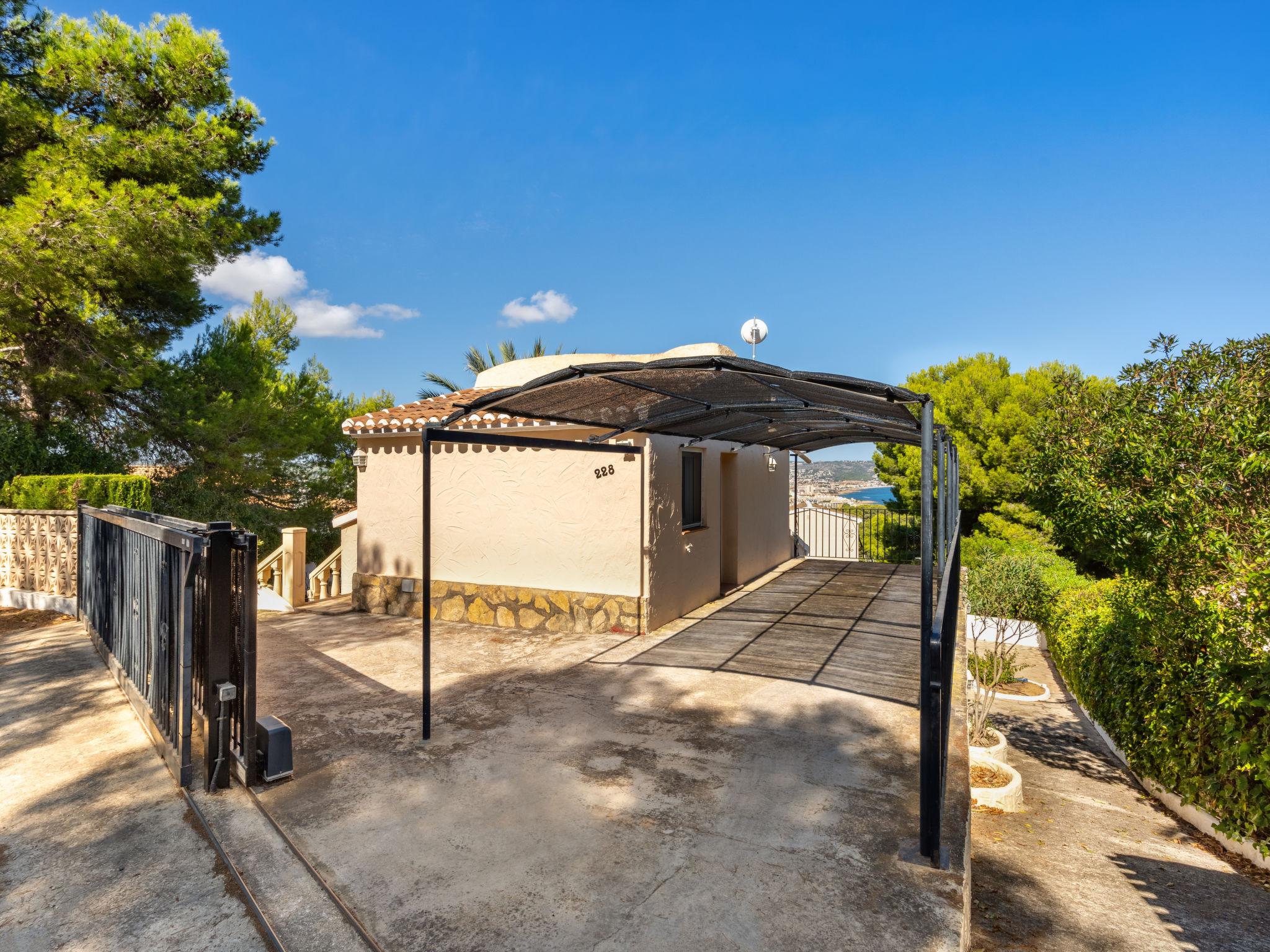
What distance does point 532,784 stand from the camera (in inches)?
151

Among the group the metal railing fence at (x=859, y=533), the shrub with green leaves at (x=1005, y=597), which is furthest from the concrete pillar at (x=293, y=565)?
the metal railing fence at (x=859, y=533)

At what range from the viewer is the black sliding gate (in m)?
3.62

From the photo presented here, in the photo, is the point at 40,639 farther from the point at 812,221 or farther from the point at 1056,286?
the point at 1056,286

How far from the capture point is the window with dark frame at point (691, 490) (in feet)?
30.3

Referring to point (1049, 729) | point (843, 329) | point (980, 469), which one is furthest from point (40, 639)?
point (980, 469)

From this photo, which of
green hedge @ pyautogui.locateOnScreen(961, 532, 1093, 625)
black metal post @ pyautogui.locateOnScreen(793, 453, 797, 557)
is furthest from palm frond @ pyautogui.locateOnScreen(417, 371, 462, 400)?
green hedge @ pyautogui.locateOnScreen(961, 532, 1093, 625)

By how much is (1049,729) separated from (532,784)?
300 inches

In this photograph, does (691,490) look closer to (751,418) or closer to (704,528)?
(704,528)

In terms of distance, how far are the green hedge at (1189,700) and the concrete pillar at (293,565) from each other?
33.7 ft

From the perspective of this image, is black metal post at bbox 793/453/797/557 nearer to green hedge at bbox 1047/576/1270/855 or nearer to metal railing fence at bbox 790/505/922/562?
metal railing fence at bbox 790/505/922/562

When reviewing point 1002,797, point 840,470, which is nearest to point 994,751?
point 1002,797

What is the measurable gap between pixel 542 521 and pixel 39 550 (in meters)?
6.66

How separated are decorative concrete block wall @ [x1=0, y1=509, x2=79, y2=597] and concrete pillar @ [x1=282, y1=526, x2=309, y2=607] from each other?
238cm

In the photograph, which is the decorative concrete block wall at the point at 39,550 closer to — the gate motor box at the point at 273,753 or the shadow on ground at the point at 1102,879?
the gate motor box at the point at 273,753
